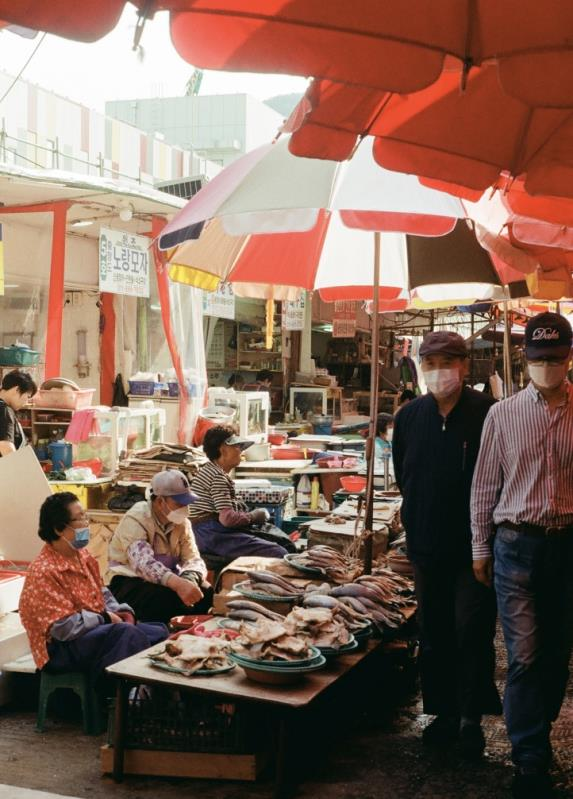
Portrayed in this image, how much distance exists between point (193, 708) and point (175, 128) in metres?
30.9

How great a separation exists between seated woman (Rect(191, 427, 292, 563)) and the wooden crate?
9.85 feet

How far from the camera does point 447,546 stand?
457 centimetres

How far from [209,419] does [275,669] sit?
709 cm

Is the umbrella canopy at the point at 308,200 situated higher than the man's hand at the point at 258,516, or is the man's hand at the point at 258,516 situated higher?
the umbrella canopy at the point at 308,200

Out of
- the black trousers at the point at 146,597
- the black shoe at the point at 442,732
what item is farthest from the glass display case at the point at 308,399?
the black shoe at the point at 442,732

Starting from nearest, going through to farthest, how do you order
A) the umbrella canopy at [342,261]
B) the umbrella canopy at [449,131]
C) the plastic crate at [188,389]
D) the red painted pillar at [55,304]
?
the umbrella canopy at [449,131], the umbrella canopy at [342,261], the red painted pillar at [55,304], the plastic crate at [188,389]

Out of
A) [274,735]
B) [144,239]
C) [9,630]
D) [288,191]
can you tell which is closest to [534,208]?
[288,191]

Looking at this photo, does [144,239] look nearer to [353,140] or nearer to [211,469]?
[211,469]

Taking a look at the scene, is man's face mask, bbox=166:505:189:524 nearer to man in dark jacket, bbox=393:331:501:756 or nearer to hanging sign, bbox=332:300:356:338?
man in dark jacket, bbox=393:331:501:756

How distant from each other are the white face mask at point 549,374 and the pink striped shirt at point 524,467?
74 millimetres

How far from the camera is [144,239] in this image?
419 inches

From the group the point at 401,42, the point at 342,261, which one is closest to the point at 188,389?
the point at 342,261

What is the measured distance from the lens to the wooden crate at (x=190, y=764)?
412cm

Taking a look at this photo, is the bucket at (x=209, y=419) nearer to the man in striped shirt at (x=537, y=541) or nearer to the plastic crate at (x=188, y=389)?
the plastic crate at (x=188, y=389)
